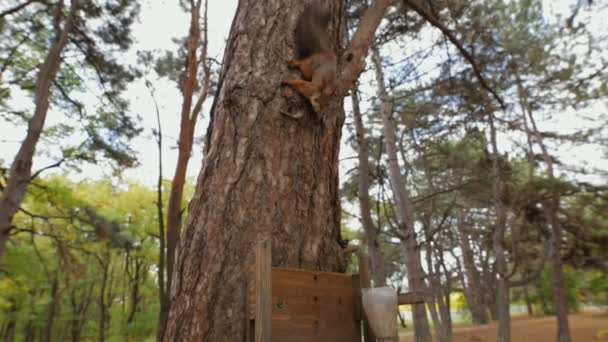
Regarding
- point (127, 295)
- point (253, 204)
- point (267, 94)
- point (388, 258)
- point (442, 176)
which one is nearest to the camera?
point (253, 204)

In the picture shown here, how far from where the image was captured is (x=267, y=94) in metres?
1.44

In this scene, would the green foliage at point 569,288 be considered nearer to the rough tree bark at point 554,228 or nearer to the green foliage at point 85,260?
the rough tree bark at point 554,228

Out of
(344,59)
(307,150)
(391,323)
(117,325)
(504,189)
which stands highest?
(504,189)

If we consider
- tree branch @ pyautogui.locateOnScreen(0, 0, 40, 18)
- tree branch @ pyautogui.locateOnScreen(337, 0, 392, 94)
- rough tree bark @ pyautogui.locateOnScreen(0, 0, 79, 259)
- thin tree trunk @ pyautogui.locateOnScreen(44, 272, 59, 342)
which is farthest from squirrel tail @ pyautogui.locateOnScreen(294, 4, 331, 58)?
thin tree trunk @ pyautogui.locateOnScreen(44, 272, 59, 342)

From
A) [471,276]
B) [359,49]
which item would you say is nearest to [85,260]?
[471,276]

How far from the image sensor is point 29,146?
18.3 ft

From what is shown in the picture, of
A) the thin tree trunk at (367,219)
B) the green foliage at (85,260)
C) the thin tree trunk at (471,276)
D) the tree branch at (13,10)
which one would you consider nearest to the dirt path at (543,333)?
the thin tree trunk at (471,276)

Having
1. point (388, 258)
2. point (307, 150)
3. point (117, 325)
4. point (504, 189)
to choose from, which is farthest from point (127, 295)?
point (307, 150)

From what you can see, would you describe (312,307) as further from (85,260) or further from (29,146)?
(85,260)

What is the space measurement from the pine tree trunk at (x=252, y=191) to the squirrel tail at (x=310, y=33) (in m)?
0.04

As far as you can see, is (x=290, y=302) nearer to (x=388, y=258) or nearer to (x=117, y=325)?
(x=388, y=258)

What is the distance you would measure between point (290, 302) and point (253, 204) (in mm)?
356

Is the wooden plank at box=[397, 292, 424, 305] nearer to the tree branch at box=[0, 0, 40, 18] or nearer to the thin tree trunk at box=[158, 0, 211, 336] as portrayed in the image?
the thin tree trunk at box=[158, 0, 211, 336]

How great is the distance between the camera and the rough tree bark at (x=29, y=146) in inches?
206
